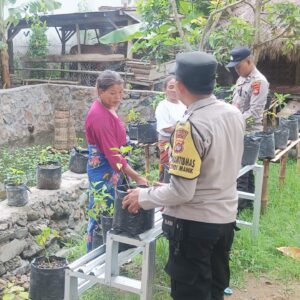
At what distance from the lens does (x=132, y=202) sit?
7.54 feet

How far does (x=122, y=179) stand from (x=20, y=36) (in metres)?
15.3

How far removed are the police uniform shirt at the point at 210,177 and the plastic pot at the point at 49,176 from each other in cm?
356

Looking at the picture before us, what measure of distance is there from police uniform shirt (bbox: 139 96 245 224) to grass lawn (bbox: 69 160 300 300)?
1267 mm

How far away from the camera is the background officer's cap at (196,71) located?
2.02 meters

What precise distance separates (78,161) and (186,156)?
4.48 meters

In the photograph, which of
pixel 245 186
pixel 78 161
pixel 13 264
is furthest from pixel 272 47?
pixel 13 264

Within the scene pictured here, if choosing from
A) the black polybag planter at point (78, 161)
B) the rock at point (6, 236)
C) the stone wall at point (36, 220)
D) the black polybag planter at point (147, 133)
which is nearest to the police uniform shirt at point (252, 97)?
the black polybag planter at point (147, 133)

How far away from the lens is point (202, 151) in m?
2.00

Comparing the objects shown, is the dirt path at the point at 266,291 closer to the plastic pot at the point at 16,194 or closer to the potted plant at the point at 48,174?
the plastic pot at the point at 16,194

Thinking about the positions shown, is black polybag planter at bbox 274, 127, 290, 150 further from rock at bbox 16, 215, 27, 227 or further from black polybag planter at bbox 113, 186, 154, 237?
black polybag planter at bbox 113, 186, 154, 237

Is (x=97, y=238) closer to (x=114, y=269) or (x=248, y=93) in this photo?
(x=114, y=269)

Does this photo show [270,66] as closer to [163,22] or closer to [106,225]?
[163,22]

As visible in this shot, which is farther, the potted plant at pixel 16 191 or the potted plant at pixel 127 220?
the potted plant at pixel 16 191

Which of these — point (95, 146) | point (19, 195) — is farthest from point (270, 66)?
point (95, 146)
